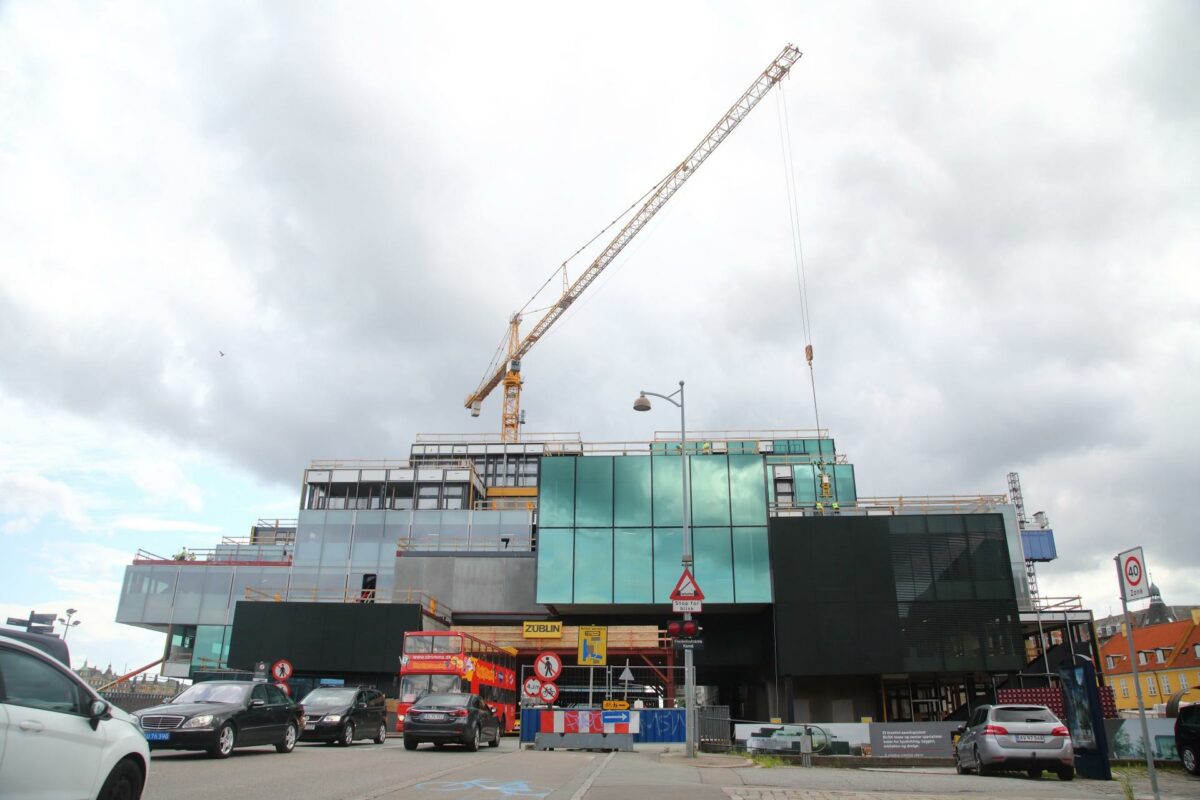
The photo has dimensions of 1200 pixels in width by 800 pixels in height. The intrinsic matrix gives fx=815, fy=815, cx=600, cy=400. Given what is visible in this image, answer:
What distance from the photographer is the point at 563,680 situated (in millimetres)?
39531

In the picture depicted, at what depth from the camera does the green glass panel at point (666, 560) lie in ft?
141

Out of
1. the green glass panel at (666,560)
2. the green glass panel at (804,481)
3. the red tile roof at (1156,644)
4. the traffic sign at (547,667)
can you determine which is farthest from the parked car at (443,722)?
the red tile roof at (1156,644)

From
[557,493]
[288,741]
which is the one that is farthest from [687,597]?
[557,493]

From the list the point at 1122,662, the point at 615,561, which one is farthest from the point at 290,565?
the point at 1122,662

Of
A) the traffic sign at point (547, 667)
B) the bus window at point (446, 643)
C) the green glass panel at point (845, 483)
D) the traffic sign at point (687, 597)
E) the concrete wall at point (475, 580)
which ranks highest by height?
the green glass panel at point (845, 483)

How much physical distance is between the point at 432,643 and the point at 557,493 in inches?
559

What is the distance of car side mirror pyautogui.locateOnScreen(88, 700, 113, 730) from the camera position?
6488 millimetres

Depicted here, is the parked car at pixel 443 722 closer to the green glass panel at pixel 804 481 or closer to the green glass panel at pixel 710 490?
the green glass panel at pixel 710 490

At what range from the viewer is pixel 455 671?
2753cm

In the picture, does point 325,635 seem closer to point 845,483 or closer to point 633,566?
point 633,566

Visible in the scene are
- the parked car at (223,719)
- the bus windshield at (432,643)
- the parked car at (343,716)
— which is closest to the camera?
the parked car at (223,719)

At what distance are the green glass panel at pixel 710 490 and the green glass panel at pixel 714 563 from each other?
2.12 feet

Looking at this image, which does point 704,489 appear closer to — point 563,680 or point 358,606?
point 563,680

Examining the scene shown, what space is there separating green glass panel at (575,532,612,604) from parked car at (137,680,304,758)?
26.4 meters
